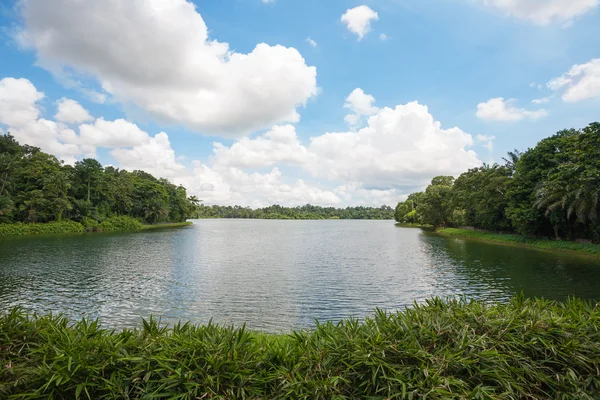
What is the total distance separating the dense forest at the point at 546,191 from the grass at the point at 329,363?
29.7 meters

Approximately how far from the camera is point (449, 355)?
439 centimetres

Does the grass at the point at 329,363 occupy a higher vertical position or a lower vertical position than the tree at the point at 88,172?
lower

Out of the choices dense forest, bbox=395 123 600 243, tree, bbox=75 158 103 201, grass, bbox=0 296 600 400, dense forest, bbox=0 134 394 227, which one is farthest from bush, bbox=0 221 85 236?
dense forest, bbox=395 123 600 243

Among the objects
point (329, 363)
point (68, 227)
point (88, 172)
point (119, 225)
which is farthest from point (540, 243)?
point (88, 172)

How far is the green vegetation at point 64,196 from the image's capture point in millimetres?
56344

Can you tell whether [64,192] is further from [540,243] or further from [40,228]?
[540,243]

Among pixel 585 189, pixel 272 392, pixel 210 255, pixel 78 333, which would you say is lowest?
pixel 210 255

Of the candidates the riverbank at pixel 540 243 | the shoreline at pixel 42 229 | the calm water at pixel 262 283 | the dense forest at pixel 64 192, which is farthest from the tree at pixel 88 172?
the riverbank at pixel 540 243

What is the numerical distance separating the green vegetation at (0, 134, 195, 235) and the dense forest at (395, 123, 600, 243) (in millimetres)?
73885

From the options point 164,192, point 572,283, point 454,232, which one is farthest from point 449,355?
point 164,192

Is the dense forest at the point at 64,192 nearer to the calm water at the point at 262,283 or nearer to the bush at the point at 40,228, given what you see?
the bush at the point at 40,228

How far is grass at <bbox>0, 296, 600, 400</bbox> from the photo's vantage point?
13.7 feet

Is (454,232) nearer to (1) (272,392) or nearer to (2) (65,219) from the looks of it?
(1) (272,392)

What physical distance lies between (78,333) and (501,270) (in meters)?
26.9
